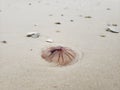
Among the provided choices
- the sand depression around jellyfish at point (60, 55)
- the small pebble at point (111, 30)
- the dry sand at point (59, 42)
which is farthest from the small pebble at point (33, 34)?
the small pebble at point (111, 30)

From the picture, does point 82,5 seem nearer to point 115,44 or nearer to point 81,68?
point 115,44

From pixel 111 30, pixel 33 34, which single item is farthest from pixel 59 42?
pixel 111 30

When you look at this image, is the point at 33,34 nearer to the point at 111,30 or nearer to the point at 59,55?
the point at 59,55

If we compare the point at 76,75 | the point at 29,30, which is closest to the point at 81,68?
the point at 76,75

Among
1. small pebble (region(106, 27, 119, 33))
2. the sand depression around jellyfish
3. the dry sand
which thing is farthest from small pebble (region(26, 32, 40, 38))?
small pebble (region(106, 27, 119, 33))

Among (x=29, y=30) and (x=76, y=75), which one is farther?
(x=29, y=30)

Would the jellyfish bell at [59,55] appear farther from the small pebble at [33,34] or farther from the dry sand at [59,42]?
the small pebble at [33,34]

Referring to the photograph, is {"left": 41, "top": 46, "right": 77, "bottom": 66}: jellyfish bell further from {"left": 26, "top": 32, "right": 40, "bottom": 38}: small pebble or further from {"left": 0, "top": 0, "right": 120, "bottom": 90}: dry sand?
{"left": 26, "top": 32, "right": 40, "bottom": 38}: small pebble
